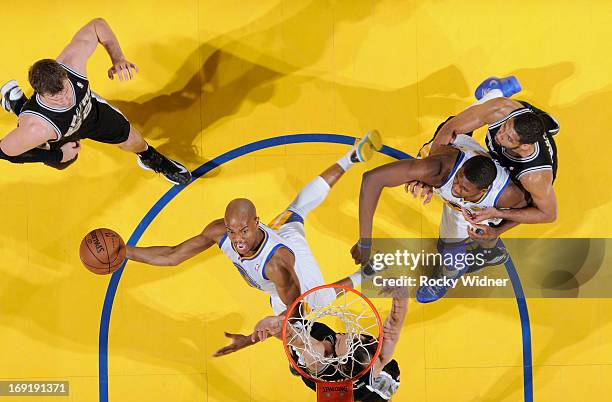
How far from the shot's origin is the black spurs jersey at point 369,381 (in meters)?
4.70

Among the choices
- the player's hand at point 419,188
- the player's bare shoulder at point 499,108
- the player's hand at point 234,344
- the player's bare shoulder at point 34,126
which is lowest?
the player's hand at point 234,344

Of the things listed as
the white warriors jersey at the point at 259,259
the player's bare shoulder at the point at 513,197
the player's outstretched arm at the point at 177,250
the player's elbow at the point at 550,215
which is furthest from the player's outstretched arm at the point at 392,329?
the player's outstretched arm at the point at 177,250

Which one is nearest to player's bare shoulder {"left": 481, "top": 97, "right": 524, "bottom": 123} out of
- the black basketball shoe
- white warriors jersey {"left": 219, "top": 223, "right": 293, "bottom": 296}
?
white warriors jersey {"left": 219, "top": 223, "right": 293, "bottom": 296}

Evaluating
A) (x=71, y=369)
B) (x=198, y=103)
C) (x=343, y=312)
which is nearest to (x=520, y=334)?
(x=343, y=312)

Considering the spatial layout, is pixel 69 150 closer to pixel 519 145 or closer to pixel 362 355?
pixel 362 355

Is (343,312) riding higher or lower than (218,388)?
higher

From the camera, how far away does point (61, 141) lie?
4.55 m

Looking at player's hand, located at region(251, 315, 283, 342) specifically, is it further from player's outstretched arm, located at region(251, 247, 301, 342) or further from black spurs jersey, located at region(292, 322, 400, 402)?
black spurs jersey, located at region(292, 322, 400, 402)

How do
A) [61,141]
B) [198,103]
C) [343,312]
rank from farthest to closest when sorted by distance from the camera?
[198,103]
[343,312]
[61,141]

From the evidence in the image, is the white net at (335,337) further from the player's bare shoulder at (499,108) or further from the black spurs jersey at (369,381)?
the player's bare shoulder at (499,108)

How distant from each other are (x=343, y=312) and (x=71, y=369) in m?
2.27

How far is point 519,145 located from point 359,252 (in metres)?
1.52

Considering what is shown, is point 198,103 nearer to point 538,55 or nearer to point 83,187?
point 83,187

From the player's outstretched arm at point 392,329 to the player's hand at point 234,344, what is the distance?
106 cm
